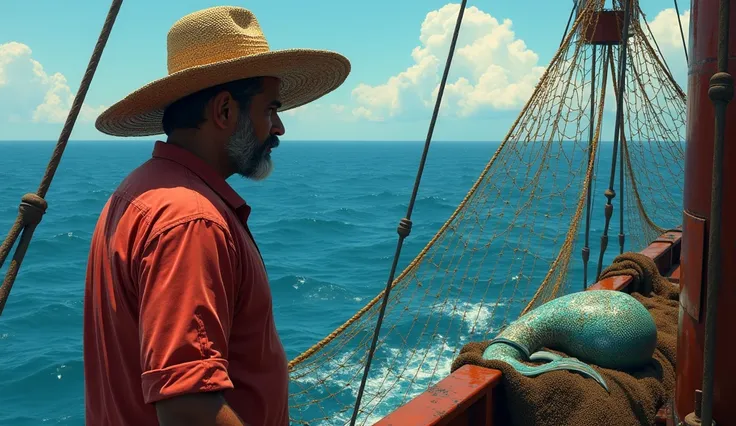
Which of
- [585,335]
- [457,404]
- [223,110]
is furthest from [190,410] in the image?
[585,335]

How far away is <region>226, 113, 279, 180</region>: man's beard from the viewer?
140cm

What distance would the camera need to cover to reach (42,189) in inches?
60.5

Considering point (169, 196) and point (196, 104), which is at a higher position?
point (196, 104)

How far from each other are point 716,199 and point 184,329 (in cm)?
128

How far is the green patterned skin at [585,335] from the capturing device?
2850 millimetres

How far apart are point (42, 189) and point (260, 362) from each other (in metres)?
0.65

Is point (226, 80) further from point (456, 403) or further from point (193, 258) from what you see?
point (456, 403)

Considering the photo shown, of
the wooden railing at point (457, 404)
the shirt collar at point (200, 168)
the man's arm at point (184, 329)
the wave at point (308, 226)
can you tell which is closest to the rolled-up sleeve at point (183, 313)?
the man's arm at point (184, 329)

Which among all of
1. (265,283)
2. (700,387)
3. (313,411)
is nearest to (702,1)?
(700,387)

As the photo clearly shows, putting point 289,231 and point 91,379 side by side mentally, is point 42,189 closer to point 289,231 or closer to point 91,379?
point 91,379

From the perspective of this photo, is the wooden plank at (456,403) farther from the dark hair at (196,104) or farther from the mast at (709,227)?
the dark hair at (196,104)

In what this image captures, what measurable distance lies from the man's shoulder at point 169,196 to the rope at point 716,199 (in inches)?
46.1

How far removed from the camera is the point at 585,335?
2936 mm

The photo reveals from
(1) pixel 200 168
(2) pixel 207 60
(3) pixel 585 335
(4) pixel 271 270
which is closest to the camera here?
(1) pixel 200 168
